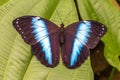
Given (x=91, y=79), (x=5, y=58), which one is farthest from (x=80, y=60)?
(x=5, y=58)

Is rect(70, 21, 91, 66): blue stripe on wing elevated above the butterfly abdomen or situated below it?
below

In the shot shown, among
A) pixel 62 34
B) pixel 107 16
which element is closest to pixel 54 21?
pixel 62 34

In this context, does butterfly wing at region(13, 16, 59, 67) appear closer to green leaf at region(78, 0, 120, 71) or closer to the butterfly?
the butterfly

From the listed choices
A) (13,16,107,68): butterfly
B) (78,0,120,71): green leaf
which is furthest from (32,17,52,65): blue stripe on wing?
(78,0,120,71): green leaf

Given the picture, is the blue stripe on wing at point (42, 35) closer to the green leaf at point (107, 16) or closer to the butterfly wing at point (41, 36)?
the butterfly wing at point (41, 36)

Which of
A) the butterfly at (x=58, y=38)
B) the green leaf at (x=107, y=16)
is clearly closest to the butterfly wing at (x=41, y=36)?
the butterfly at (x=58, y=38)
